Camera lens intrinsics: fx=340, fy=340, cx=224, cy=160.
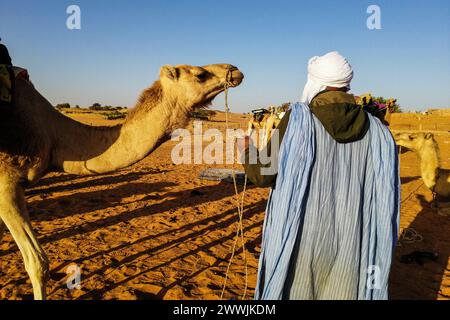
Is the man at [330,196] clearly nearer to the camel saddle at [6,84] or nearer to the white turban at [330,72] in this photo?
the white turban at [330,72]

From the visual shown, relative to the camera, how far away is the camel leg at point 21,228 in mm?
3082

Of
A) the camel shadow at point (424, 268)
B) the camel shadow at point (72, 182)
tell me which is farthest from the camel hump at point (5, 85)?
the camel shadow at point (72, 182)

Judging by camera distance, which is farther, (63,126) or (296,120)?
(63,126)

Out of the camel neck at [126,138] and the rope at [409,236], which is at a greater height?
the camel neck at [126,138]

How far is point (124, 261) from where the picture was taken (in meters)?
4.73

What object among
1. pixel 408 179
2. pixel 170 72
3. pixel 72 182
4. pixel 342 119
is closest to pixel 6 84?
pixel 170 72

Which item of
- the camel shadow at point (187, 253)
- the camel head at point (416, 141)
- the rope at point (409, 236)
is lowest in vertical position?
the rope at point (409, 236)

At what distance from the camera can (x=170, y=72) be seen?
10.7 ft

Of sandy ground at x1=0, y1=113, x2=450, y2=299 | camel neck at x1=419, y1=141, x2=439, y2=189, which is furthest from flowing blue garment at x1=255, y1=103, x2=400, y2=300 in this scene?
camel neck at x1=419, y1=141, x2=439, y2=189

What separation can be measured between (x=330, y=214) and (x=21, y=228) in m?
2.74

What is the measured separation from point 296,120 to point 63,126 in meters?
2.63

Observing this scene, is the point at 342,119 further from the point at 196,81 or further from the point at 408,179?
the point at 408,179
